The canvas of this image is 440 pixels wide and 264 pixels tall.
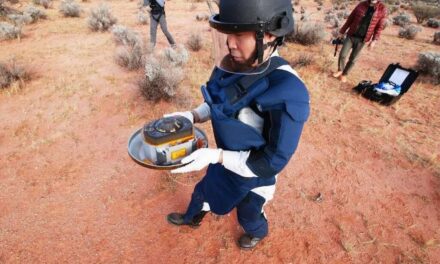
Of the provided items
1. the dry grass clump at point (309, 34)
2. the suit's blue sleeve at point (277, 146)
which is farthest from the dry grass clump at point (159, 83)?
the dry grass clump at point (309, 34)

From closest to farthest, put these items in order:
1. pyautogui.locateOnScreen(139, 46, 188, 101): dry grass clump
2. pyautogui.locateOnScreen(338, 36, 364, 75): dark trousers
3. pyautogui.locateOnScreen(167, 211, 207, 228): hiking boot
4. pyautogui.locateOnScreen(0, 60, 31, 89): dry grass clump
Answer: pyautogui.locateOnScreen(167, 211, 207, 228): hiking boot
pyautogui.locateOnScreen(139, 46, 188, 101): dry grass clump
pyautogui.locateOnScreen(0, 60, 31, 89): dry grass clump
pyautogui.locateOnScreen(338, 36, 364, 75): dark trousers

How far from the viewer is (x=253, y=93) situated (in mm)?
1416

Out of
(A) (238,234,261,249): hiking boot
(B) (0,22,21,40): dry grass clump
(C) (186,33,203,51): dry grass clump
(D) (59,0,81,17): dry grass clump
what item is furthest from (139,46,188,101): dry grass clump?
(D) (59,0,81,17): dry grass clump

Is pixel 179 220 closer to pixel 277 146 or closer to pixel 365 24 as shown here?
pixel 277 146

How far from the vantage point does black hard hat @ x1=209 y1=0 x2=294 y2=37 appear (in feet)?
4.20

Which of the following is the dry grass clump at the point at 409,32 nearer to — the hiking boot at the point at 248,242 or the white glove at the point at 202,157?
the hiking boot at the point at 248,242

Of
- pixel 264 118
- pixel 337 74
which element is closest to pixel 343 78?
pixel 337 74

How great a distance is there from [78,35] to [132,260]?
8815 millimetres

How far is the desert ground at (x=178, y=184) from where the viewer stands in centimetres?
280

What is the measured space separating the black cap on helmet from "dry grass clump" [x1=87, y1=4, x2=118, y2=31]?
9.71 m

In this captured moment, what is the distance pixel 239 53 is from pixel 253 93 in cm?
22

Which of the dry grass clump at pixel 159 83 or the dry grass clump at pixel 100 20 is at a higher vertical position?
the dry grass clump at pixel 159 83

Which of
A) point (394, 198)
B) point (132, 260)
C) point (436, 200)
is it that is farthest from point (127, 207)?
point (436, 200)

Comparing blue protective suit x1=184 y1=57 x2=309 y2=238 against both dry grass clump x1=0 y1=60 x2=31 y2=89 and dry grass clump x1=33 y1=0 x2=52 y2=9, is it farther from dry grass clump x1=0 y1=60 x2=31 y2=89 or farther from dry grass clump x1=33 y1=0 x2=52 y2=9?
dry grass clump x1=33 y1=0 x2=52 y2=9
